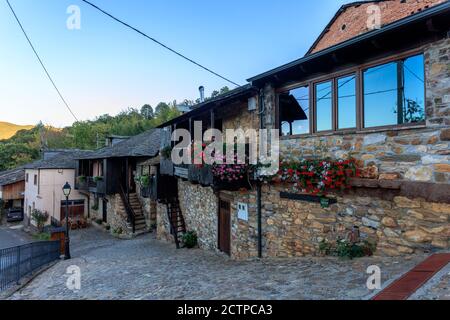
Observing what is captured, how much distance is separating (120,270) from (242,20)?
10405 mm

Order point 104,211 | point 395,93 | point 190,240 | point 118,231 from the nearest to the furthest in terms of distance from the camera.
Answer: point 395,93 < point 190,240 < point 118,231 < point 104,211

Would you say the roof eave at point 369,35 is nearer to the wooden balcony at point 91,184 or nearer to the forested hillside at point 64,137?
the wooden balcony at point 91,184

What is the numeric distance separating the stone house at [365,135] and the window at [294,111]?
1.0 inches

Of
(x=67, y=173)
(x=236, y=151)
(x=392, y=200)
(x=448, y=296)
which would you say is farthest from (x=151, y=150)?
(x=448, y=296)

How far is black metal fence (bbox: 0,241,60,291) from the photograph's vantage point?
8430 millimetres

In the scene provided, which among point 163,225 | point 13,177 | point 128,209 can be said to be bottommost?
point 163,225

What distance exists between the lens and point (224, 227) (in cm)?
920

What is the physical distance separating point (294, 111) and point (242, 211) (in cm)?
331

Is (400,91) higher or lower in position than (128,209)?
higher

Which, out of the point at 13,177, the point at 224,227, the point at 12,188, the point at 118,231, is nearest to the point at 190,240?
the point at 224,227

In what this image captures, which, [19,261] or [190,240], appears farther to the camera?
[190,240]

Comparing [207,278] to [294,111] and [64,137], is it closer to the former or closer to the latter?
[294,111]

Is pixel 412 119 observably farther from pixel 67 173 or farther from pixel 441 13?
Result: pixel 67 173

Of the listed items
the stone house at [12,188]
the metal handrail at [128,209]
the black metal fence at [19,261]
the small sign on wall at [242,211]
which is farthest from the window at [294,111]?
the stone house at [12,188]
